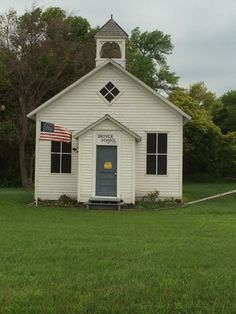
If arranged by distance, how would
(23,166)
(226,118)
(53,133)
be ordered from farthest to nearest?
(226,118) < (23,166) < (53,133)

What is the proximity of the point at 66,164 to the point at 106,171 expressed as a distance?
2278 mm

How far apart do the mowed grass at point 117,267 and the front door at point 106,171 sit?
722 cm

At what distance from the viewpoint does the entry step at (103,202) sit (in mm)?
22109

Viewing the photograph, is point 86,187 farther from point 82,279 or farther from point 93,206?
point 82,279

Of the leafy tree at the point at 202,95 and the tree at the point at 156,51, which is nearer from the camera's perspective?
the tree at the point at 156,51

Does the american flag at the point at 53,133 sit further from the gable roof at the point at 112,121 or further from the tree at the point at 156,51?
the tree at the point at 156,51

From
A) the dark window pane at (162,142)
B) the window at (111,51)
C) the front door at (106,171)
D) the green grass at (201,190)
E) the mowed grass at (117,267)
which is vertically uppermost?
the window at (111,51)

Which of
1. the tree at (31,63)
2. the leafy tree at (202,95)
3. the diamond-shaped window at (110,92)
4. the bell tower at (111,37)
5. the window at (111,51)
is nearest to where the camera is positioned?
the diamond-shaped window at (110,92)

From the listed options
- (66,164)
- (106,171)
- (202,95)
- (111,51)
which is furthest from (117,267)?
(202,95)

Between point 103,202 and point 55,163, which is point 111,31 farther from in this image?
point 103,202

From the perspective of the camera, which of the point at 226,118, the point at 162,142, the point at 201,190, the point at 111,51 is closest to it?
the point at 162,142

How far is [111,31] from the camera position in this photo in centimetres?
2539

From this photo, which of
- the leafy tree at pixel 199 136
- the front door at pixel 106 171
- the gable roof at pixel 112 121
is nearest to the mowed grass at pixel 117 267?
the front door at pixel 106 171

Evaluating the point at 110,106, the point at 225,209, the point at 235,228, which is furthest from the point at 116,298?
the point at 110,106
